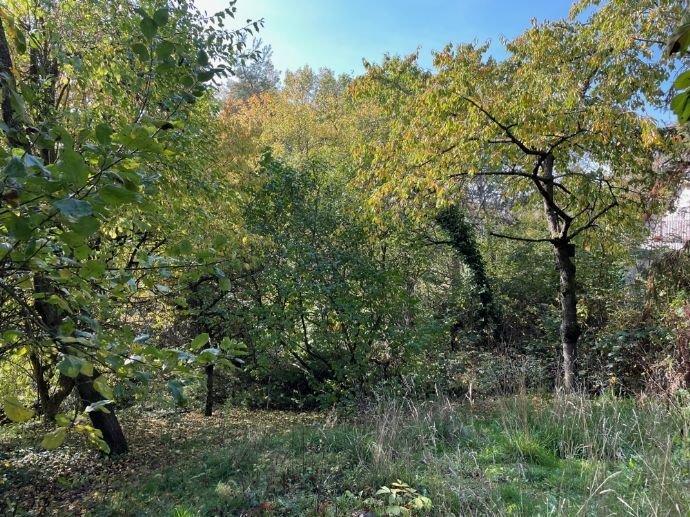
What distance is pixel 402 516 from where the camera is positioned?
262 centimetres

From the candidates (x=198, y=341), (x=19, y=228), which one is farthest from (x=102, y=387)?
(x=19, y=228)

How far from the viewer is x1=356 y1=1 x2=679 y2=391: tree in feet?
17.4

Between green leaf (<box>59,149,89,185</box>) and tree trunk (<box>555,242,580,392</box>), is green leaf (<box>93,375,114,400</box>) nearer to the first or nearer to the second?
green leaf (<box>59,149,89,185</box>)

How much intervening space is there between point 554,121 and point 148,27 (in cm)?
523

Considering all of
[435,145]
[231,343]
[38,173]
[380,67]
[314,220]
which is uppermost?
[380,67]

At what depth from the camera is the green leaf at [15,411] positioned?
1.05m

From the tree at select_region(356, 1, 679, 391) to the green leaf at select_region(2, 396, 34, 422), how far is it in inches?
211

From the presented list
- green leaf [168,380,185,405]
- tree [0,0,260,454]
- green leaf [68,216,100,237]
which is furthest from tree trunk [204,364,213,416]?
green leaf [68,216,100,237]

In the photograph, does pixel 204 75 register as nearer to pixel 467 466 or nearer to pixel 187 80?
pixel 187 80

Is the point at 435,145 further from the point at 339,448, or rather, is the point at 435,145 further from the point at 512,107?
the point at 339,448

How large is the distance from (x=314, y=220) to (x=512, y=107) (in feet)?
10.5

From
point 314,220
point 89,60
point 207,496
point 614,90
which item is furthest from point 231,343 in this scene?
point 614,90

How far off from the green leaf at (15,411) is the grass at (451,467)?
84.1 inches

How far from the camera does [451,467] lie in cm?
280
